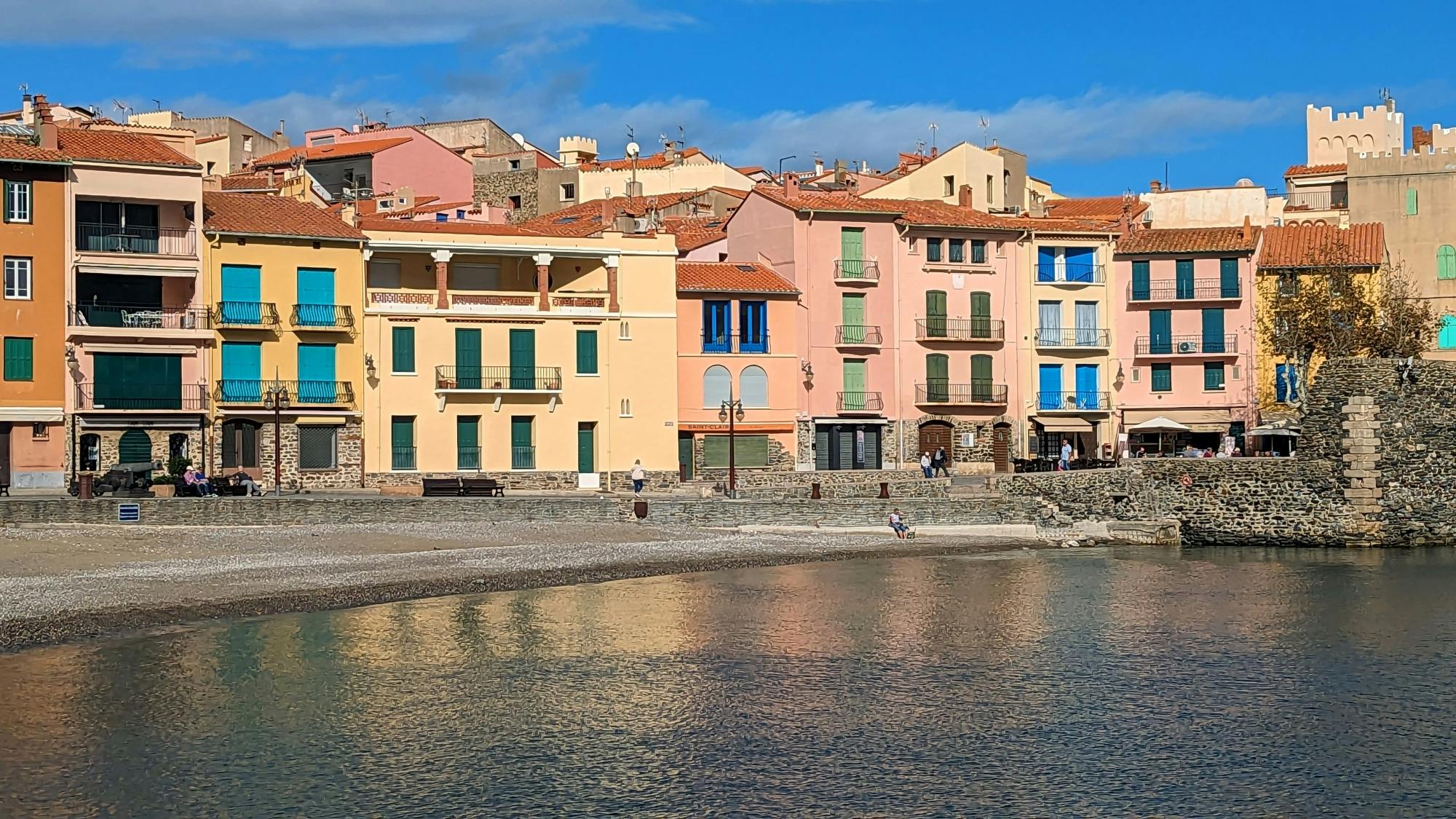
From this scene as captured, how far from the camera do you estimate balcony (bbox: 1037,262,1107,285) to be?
2522 inches

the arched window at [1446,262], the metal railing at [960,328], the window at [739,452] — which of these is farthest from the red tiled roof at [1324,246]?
the window at [739,452]

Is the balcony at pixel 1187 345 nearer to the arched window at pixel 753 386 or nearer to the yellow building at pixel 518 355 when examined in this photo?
the arched window at pixel 753 386

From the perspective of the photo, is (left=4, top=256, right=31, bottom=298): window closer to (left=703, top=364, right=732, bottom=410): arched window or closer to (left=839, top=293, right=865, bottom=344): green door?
(left=703, top=364, right=732, bottom=410): arched window

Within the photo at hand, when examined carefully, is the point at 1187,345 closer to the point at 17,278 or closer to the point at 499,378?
the point at 499,378

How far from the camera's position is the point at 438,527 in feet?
142

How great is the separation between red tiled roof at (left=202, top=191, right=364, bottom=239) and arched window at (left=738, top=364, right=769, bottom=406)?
13608 millimetres

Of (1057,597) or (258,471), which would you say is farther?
(258,471)

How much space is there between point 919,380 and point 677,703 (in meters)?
40.7

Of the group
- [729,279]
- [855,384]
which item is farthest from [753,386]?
[855,384]

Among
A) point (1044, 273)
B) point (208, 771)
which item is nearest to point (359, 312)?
point (1044, 273)

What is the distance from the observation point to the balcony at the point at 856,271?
60406 millimetres

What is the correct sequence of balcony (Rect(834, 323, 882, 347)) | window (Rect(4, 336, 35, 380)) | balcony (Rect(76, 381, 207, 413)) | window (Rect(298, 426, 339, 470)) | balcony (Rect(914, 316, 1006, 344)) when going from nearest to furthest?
window (Rect(4, 336, 35, 380))
balcony (Rect(76, 381, 207, 413))
window (Rect(298, 426, 339, 470))
balcony (Rect(834, 323, 882, 347))
balcony (Rect(914, 316, 1006, 344))

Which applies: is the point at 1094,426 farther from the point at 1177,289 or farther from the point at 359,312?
the point at 359,312

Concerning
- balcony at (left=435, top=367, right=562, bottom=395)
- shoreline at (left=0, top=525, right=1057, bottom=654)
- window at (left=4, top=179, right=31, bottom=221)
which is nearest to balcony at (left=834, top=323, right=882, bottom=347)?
balcony at (left=435, top=367, right=562, bottom=395)
